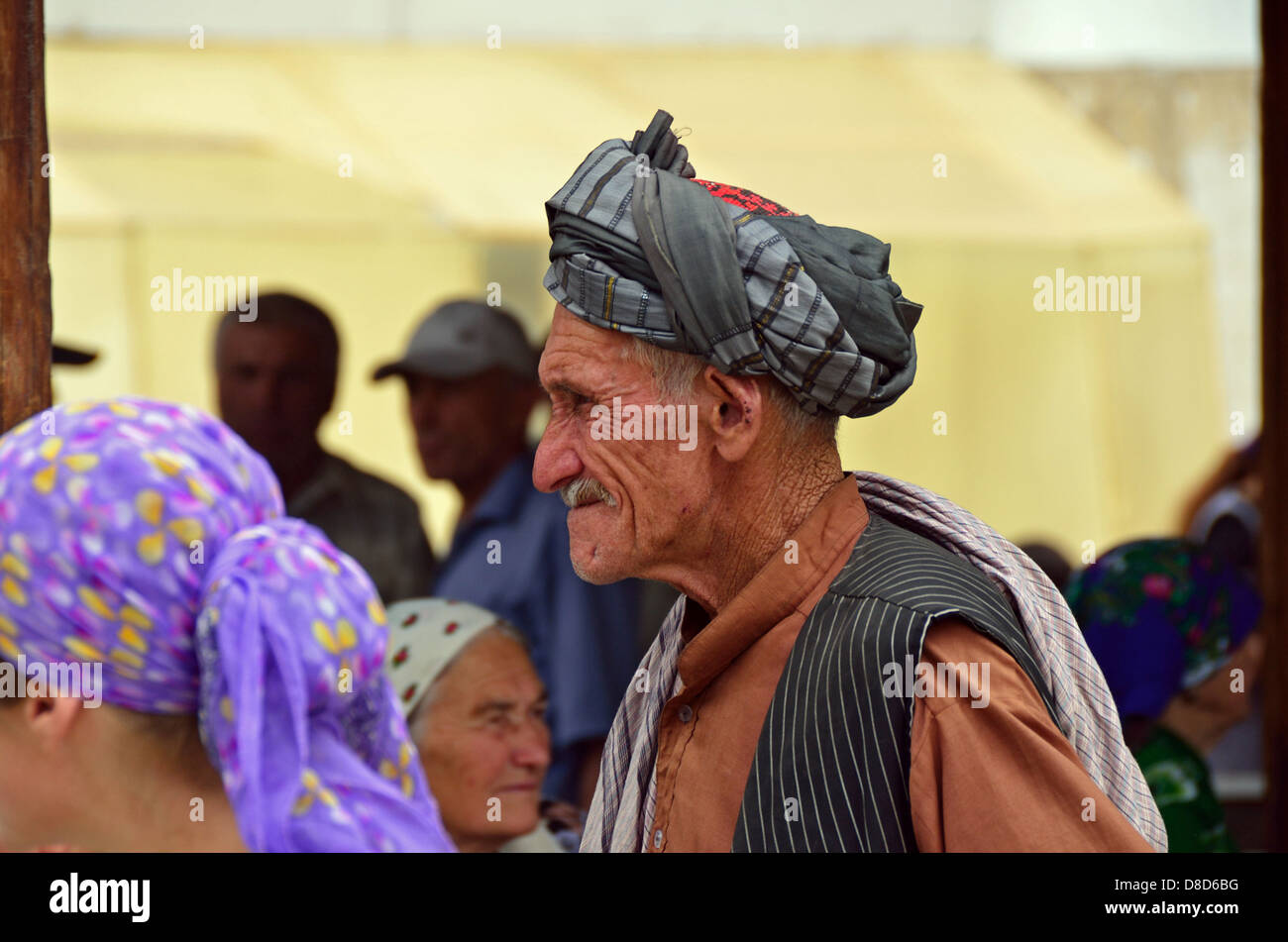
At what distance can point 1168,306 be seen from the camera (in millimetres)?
6414

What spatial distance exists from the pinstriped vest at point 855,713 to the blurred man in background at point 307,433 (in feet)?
8.52

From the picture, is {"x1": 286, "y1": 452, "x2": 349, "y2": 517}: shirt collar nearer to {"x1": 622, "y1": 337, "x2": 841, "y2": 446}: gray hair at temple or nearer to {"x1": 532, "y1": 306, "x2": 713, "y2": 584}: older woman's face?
{"x1": 532, "y1": 306, "x2": 713, "y2": 584}: older woman's face

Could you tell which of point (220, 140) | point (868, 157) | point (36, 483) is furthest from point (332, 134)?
point (36, 483)

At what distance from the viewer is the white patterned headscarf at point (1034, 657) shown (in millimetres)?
1612

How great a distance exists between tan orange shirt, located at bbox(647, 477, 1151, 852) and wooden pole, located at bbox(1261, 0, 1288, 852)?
175cm

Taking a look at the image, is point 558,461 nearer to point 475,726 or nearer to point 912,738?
point 912,738

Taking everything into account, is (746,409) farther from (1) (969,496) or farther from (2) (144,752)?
(1) (969,496)

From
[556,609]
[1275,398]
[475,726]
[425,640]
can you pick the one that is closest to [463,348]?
[556,609]

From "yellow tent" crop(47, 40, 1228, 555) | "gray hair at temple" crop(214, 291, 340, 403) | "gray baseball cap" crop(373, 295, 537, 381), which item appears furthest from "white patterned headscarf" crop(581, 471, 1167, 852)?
"yellow tent" crop(47, 40, 1228, 555)

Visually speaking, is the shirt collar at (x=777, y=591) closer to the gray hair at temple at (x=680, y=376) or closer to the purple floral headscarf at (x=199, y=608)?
the gray hair at temple at (x=680, y=376)

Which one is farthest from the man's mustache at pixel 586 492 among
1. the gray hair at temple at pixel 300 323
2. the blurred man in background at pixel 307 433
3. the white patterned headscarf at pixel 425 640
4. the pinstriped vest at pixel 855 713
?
the gray hair at temple at pixel 300 323
